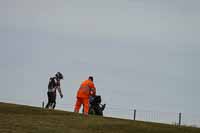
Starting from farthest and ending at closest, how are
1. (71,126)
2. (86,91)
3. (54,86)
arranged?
(54,86), (86,91), (71,126)

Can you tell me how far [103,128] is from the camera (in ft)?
67.5

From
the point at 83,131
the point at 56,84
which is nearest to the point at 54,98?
the point at 56,84

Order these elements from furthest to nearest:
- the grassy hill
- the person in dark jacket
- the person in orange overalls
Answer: the person in dark jacket → the person in orange overalls → the grassy hill

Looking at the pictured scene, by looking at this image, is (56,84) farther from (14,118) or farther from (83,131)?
(83,131)

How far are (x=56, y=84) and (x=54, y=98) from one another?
0.76 m

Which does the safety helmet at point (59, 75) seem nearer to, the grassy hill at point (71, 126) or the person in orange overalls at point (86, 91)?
the person in orange overalls at point (86, 91)

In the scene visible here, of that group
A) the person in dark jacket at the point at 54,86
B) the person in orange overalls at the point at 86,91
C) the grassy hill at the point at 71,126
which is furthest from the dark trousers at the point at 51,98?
the grassy hill at the point at 71,126

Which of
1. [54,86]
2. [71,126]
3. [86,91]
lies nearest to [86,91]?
[86,91]

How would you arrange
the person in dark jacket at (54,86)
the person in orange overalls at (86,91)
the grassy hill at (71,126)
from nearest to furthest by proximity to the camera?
the grassy hill at (71,126)
the person in orange overalls at (86,91)
the person in dark jacket at (54,86)

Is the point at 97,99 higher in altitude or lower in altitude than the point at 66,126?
higher

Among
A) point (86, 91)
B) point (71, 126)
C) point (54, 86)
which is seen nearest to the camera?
point (71, 126)

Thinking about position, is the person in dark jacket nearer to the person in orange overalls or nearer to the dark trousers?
the dark trousers

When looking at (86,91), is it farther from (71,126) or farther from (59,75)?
(71,126)

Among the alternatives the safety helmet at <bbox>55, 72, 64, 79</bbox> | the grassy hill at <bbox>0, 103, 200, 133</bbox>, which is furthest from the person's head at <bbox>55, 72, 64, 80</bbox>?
the grassy hill at <bbox>0, 103, 200, 133</bbox>
